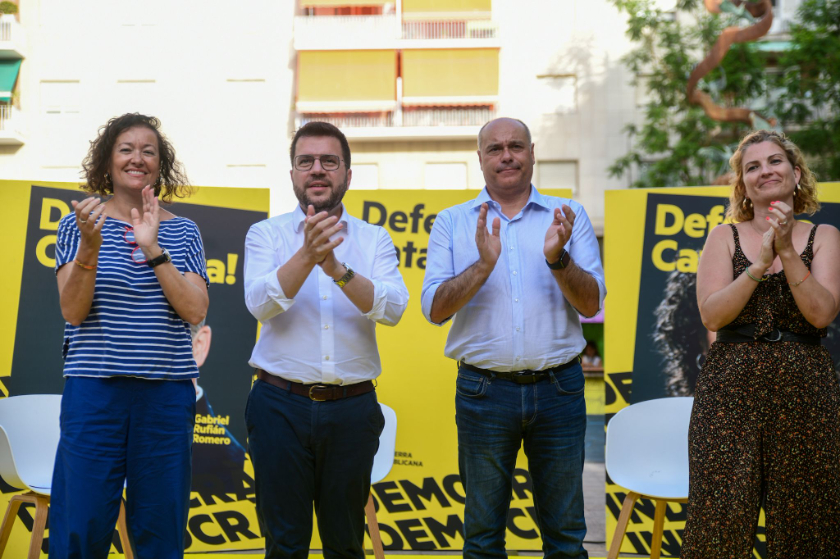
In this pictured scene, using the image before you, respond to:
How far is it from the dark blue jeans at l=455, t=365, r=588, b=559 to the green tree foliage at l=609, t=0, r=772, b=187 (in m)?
13.4

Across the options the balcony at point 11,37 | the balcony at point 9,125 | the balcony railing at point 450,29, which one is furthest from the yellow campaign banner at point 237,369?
the balcony at point 11,37

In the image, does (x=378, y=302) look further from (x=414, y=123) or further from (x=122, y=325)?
(x=414, y=123)

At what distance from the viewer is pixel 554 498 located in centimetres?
267

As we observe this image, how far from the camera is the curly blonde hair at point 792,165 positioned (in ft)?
9.32

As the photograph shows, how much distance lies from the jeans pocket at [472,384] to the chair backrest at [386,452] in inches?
45.2

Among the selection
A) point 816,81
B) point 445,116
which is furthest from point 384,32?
point 816,81

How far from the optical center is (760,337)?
8.70 ft

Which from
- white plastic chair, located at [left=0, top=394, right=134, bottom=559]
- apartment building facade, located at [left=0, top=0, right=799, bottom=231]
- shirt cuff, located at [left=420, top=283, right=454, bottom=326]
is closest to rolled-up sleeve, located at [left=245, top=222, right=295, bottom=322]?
shirt cuff, located at [left=420, top=283, right=454, bottom=326]

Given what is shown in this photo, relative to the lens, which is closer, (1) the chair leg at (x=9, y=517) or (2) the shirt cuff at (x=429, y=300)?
(2) the shirt cuff at (x=429, y=300)

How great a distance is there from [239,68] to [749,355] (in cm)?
1800

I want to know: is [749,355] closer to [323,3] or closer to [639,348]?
[639,348]

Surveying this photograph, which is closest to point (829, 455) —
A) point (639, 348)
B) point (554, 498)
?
point (554, 498)

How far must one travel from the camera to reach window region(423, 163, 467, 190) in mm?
18688

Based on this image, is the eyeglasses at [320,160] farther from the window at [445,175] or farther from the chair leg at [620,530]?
the window at [445,175]
